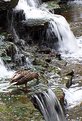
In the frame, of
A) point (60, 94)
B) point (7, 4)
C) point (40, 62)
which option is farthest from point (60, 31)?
point (60, 94)

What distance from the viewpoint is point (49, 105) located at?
8.77 meters

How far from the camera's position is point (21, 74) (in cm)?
850

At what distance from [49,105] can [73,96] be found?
1.81 m

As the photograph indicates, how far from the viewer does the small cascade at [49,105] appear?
8555mm

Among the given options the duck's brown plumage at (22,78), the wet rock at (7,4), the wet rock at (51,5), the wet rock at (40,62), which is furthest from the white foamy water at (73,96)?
the wet rock at (51,5)

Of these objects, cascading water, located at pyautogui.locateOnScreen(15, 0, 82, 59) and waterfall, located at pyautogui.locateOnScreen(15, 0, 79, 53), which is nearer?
cascading water, located at pyautogui.locateOnScreen(15, 0, 82, 59)

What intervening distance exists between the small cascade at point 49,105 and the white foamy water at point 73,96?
96 centimetres

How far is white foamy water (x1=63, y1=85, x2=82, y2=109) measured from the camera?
1005 centimetres

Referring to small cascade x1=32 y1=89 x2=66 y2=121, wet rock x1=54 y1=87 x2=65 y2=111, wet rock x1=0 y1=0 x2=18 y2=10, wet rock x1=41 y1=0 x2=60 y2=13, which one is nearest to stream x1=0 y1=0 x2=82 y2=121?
small cascade x1=32 y1=89 x2=66 y2=121

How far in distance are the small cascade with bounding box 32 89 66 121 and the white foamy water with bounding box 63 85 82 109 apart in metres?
0.96

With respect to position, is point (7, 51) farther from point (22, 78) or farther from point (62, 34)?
point (62, 34)

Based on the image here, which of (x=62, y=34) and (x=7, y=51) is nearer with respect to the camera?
(x=7, y=51)

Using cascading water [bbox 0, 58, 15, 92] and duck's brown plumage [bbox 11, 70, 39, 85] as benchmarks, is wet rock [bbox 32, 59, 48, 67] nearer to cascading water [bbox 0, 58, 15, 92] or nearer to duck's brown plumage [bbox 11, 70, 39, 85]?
cascading water [bbox 0, 58, 15, 92]

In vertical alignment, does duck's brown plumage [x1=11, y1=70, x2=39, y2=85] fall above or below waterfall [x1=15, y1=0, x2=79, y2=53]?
above
